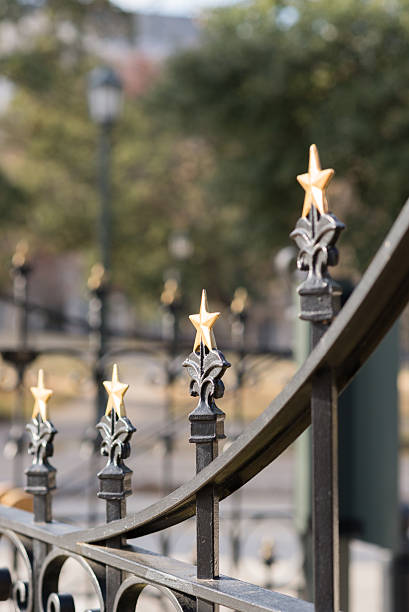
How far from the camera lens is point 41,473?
54.9 inches

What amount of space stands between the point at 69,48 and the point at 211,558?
1931cm

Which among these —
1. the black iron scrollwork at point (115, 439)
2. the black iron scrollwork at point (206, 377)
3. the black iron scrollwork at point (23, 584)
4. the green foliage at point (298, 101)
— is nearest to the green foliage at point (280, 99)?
the green foliage at point (298, 101)

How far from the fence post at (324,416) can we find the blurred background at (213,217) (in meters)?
1.04

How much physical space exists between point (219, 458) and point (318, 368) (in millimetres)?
210

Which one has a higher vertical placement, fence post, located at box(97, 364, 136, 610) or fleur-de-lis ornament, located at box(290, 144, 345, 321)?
fleur-de-lis ornament, located at box(290, 144, 345, 321)

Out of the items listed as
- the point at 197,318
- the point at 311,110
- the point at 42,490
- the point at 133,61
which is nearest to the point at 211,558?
the point at 197,318

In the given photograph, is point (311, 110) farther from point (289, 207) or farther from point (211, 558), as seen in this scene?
point (211, 558)

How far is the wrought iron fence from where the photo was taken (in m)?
0.90

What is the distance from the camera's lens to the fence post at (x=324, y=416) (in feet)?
2.99

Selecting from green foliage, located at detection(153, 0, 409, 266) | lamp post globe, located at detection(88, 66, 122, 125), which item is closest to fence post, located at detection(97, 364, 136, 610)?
lamp post globe, located at detection(88, 66, 122, 125)

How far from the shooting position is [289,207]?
→ 15195 millimetres

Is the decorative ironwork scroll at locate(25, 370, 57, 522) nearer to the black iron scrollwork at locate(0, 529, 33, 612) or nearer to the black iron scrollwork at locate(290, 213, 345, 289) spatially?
the black iron scrollwork at locate(0, 529, 33, 612)

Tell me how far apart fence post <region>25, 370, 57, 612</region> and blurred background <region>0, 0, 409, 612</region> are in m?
0.40

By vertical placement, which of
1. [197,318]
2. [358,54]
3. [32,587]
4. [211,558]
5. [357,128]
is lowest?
[32,587]
